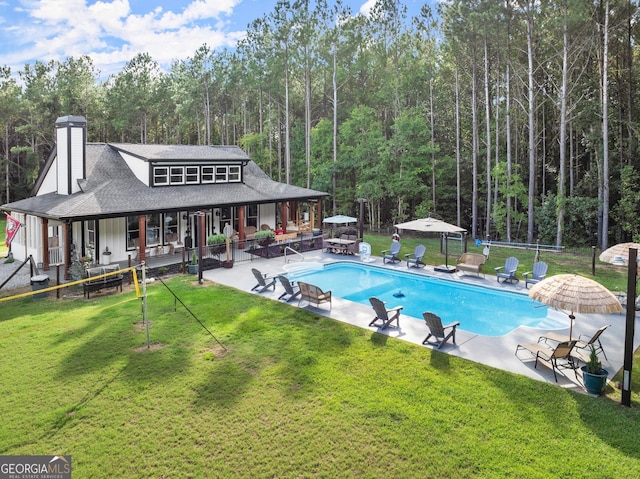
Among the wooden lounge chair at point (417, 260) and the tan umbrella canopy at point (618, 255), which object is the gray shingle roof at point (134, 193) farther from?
the tan umbrella canopy at point (618, 255)

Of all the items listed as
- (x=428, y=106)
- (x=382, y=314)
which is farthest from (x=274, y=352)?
(x=428, y=106)

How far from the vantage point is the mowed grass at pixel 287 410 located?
18.6 feet

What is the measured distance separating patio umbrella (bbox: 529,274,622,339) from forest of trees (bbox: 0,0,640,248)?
48.7 ft

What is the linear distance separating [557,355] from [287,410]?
206 inches

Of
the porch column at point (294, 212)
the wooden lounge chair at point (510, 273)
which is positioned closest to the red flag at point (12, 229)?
the porch column at point (294, 212)

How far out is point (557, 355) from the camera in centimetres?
807

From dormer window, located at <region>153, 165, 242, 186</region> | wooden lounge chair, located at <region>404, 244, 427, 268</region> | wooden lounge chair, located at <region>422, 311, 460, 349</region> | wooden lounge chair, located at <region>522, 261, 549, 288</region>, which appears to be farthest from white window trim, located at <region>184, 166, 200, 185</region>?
wooden lounge chair, located at <region>522, 261, 549, 288</region>

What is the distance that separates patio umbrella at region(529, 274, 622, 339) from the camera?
25.3ft

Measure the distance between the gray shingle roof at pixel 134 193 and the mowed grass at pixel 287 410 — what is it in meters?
6.91

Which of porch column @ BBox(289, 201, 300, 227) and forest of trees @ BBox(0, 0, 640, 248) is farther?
porch column @ BBox(289, 201, 300, 227)

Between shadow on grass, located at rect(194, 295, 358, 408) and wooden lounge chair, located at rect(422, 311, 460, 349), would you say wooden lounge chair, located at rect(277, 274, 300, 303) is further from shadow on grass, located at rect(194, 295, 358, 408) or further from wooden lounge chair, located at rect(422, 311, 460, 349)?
wooden lounge chair, located at rect(422, 311, 460, 349)

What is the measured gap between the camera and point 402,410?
22.5 feet

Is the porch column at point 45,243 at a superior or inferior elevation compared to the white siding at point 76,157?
inferior

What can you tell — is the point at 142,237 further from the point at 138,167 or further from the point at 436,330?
the point at 436,330
